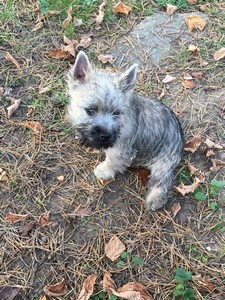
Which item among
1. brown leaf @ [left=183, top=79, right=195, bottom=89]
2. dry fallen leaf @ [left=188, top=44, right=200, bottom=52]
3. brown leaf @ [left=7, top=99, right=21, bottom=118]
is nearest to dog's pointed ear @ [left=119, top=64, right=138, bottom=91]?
brown leaf @ [left=183, top=79, right=195, bottom=89]

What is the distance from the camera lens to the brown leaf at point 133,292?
3.29 meters

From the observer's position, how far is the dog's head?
11.2 feet

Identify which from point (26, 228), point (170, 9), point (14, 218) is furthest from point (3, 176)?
point (170, 9)

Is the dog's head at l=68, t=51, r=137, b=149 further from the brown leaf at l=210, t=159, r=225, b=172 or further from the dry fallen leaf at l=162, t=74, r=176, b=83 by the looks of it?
the dry fallen leaf at l=162, t=74, r=176, b=83

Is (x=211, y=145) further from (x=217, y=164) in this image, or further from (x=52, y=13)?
(x=52, y=13)

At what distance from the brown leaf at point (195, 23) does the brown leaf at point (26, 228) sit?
309cm

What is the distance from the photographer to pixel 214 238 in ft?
12.1

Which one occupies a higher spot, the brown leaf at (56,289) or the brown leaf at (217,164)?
the brown leaf at (217,164)

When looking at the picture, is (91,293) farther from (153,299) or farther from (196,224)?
(196,224)

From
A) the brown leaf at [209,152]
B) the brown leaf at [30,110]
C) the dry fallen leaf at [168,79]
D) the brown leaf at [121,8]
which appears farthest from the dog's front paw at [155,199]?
the brown leaf at [121,8]

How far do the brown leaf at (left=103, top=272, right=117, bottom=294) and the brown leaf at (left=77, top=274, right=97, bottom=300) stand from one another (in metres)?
0.09

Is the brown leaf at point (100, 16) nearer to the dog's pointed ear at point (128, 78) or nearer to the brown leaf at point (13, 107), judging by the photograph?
the brown leaf at point (13, 107)

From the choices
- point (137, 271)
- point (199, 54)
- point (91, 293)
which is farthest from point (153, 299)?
point (199, 54)

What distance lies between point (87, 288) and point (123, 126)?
1.39 m
